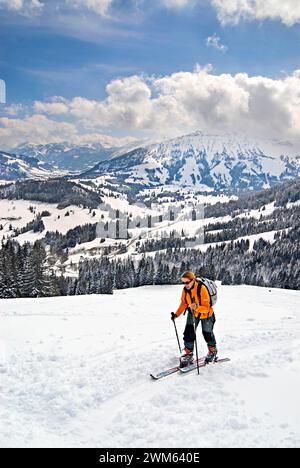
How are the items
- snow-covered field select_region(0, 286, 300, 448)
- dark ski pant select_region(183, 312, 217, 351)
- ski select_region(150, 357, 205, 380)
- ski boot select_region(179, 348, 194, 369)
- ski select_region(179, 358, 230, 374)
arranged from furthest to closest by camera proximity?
dark ski pant select_region(183, 312, 217, 351) < ski boot select_region(179, 348, 194, 369) < ski select_region(179, 358, 230, 374) < ski select_region(150, 357, 205, 380) < snow-covered field select_region(0, 286, 300, 448)

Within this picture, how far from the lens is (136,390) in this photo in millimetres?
10289

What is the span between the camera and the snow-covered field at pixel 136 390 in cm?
781

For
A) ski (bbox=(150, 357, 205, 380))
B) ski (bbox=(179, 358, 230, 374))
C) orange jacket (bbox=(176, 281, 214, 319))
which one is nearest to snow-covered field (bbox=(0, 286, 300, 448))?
ski (bbox=(150, 357, 205, 380))

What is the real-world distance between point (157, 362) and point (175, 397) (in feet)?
9.33

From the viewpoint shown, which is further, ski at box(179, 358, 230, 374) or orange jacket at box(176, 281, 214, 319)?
orange jacket at box(176, 281, 214, 319)

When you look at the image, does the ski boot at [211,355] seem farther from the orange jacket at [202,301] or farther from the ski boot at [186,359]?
the orange jacket at [202,301]

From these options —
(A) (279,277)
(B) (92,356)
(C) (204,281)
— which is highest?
(C) (204,281)

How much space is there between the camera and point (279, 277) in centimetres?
14525

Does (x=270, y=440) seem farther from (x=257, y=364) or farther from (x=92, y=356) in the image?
(x=92, y=356)

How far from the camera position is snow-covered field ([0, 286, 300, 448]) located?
7.81 m

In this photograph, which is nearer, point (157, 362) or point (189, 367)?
point (189, 367)

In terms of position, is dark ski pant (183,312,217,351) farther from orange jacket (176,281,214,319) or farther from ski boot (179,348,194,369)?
orange jacket (176,281,214,319)
